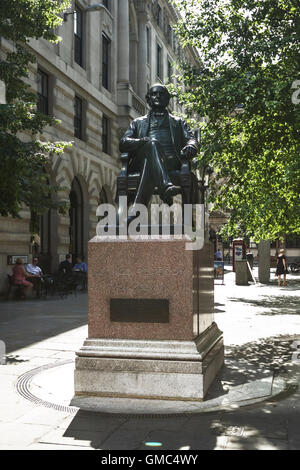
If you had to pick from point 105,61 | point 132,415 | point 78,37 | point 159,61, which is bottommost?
point 132,415

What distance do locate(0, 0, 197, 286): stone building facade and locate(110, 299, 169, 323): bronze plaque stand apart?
8.05 m

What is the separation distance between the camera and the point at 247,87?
43.0ft

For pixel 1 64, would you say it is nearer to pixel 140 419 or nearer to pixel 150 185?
pixel 150 185

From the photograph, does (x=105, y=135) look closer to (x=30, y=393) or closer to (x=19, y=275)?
(x=19, y=275)

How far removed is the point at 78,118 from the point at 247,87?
12.5m

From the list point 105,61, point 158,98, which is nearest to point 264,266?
point 105,61

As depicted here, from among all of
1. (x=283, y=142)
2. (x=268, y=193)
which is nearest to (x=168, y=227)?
(x=283, y=142)

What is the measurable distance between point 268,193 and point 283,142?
15.7 feet

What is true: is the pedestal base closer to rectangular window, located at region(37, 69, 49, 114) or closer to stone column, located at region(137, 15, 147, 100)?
rectangular window, located at region(37, 69, 49, 114)

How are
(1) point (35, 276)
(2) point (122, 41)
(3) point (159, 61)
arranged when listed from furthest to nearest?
(3) point (159, 61) < (2) point (122, 41) < (1) point (35, 276)

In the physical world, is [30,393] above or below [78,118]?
below

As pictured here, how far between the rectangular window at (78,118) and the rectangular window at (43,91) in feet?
10.1

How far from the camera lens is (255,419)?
4.83 m

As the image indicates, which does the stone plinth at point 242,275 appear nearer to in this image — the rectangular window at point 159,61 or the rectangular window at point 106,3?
the rectangular window at point 106,3
